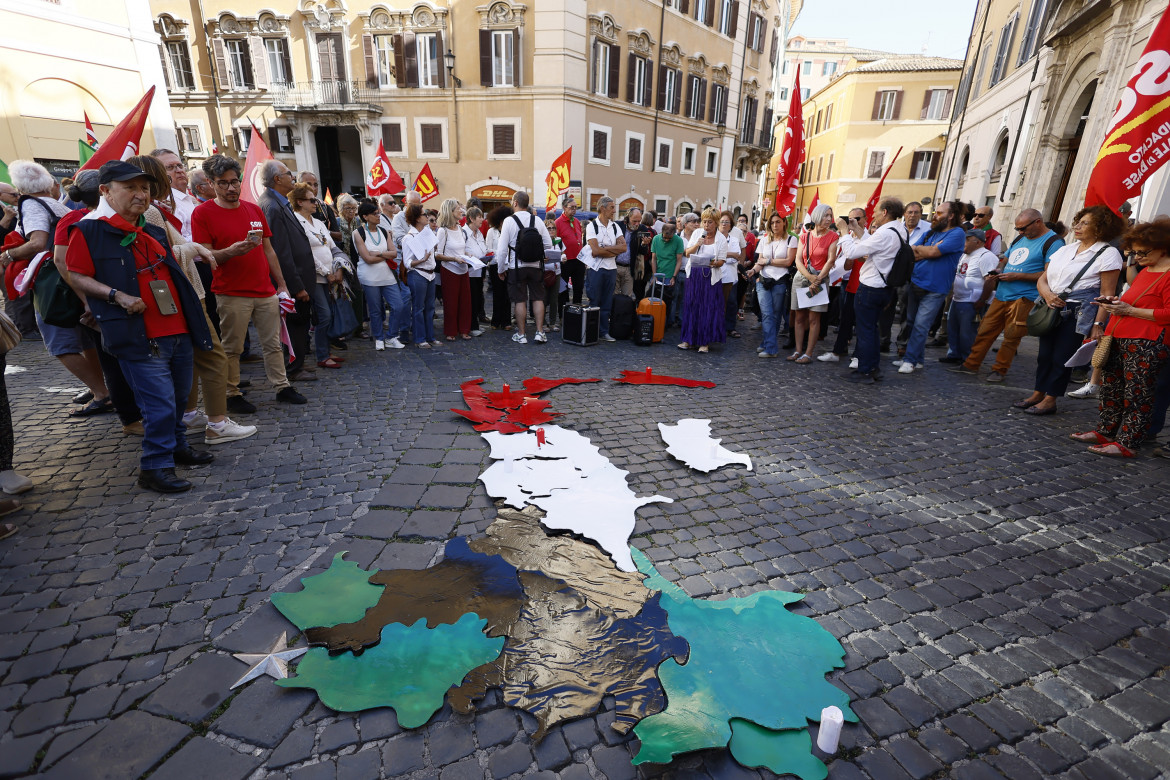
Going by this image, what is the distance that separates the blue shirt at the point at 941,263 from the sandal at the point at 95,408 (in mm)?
8926

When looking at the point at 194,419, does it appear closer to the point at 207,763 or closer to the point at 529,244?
the point at 207,763

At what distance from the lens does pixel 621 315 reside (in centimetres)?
855

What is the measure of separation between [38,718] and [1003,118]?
22.1 m

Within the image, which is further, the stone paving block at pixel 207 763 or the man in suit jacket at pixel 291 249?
the man in suit jacket at pixel 291 249

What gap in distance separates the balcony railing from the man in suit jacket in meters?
20.3

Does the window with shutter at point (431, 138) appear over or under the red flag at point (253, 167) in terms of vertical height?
over

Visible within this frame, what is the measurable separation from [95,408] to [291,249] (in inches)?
86.5

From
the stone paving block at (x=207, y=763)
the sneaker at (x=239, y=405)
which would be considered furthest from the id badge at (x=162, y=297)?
the stone paving block at (x=207, y=763)

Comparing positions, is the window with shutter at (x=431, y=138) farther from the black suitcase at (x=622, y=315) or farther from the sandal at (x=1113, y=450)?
the sandal at (x=1113, y=450)

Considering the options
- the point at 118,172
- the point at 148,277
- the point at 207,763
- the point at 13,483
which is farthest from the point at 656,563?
the point at 13,483

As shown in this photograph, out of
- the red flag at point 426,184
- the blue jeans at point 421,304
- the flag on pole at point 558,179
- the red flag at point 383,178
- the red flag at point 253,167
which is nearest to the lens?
the red flag at point 253,167

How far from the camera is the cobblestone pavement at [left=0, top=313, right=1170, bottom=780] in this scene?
Result: 6.50 ft

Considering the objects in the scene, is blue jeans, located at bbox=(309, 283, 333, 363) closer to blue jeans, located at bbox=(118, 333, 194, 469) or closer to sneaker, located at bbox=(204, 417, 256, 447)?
sneaker, located at bbox=(204, 417, 256, 447)

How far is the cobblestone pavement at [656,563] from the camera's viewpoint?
6.50 feet
